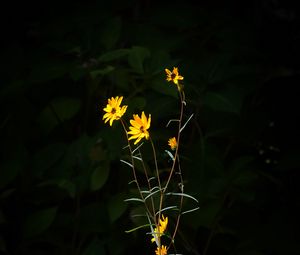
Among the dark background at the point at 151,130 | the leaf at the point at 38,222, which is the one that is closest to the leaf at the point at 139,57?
the dark background at the point at 151,130

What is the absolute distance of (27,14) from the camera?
2258 millimetres

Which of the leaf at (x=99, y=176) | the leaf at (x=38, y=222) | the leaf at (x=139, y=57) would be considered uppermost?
the leaf at (x=139, y=57)

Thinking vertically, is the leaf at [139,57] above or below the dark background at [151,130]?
above

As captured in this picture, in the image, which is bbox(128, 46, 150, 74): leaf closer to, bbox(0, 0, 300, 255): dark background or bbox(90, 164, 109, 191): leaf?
bbox(0, 0, 300, 255): dark background

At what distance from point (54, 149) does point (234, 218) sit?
645 millimetres

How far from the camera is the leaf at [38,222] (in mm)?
1525

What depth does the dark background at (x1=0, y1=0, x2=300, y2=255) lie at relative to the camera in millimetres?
1537

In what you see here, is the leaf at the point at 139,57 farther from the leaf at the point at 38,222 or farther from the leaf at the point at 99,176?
the leaf at the point at 38,222

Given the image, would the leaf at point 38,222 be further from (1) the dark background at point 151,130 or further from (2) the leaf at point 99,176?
(2) the leaf at point 99,176

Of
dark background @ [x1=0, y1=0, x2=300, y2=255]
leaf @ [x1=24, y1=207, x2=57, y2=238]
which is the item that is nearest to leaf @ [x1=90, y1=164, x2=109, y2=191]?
dark background @ [x1=0, y1=0, x2=300, y2=255]

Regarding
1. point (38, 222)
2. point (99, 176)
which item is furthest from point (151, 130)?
point (38, 222)

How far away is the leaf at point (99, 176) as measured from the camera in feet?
4.90

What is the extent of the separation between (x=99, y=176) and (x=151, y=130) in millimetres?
225

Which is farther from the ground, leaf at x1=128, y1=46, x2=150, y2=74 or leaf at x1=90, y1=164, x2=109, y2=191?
leaf at x1=128, y1=46, x2=150, y2=74
